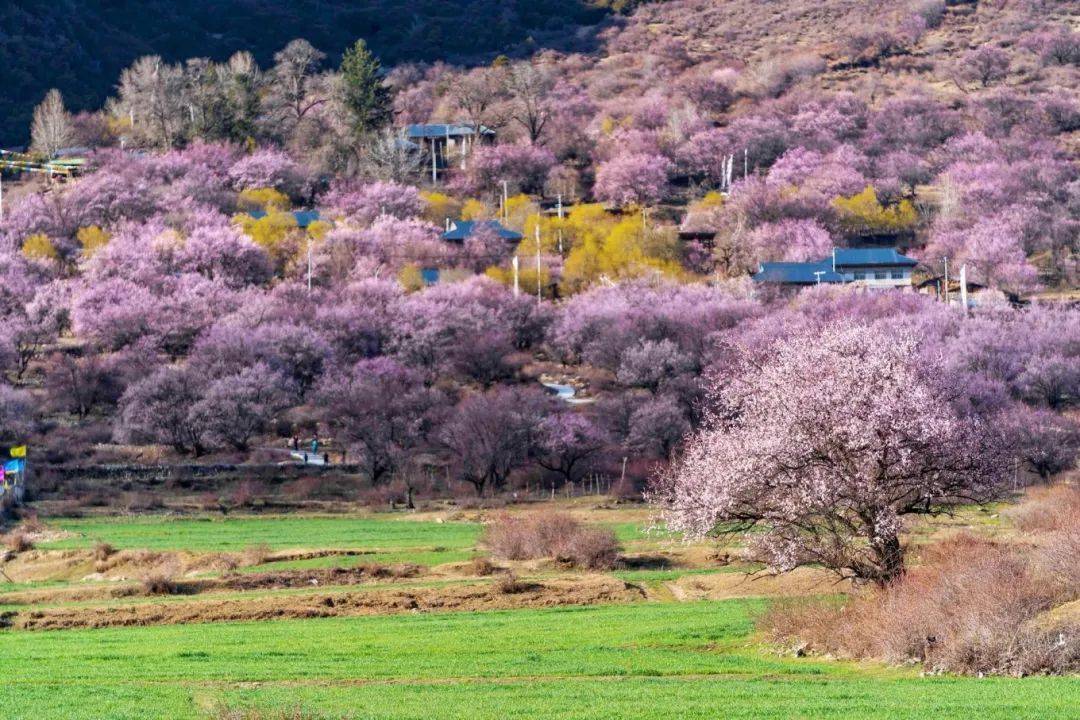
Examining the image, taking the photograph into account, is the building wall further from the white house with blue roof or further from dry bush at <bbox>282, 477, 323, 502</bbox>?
dry bush at <bbox>282, 477, 323, 502</bbox>

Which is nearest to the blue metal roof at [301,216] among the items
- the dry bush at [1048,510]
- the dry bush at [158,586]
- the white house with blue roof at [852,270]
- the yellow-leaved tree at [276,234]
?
the yellow-leaved tree at [276,234]

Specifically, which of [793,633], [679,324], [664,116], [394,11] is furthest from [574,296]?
[394,11]

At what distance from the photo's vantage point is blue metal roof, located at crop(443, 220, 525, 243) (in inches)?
4272

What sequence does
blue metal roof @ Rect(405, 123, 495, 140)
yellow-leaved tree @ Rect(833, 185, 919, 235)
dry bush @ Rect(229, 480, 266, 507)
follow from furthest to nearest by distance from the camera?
blue metal roof @ Rect(405, 123, 495, 140) < yellow-leaved tree @ Rect(833, 185, 919, 235) < dry bush @ Rect(229, 480, 266, 507)

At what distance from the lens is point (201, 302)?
8838 centimetres

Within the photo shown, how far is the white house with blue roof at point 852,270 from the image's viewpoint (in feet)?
317

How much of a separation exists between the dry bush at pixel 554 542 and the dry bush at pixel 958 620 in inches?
501

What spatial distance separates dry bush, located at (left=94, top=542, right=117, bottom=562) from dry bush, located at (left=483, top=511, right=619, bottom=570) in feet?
34.5

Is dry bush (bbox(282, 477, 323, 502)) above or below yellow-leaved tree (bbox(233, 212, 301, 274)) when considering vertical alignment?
below

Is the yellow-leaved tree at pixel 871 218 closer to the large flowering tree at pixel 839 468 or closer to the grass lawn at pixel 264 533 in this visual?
the grass lawn at pixel 264 533

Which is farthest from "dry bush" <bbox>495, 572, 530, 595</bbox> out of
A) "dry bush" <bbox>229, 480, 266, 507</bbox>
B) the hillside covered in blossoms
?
"dry bush" <bbox>229, 480, 266, 507</bbox>

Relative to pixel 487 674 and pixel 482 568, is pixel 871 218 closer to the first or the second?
pixel 482 568

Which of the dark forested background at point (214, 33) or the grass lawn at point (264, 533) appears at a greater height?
the dark forested background at point (214, 33)

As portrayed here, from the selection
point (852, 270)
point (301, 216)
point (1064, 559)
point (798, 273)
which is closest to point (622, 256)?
point (798, 273)
